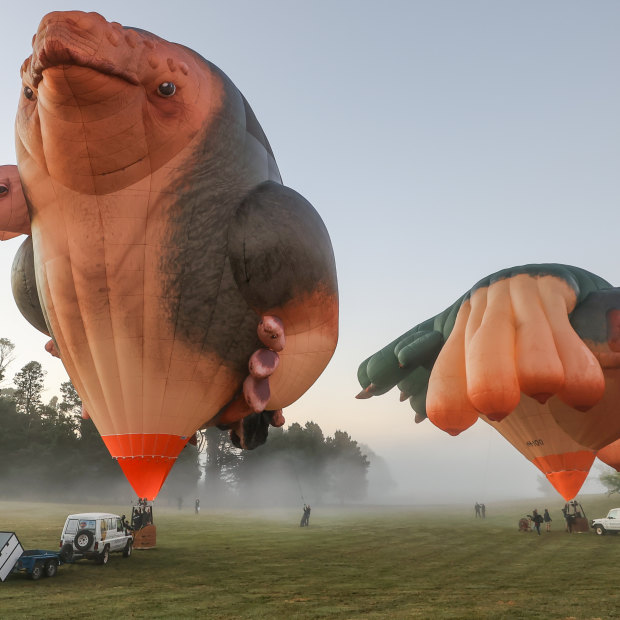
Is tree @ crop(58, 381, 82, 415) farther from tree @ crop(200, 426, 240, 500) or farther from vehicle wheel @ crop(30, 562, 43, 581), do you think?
vehicle wheel @ crop(30, 562, 43, 581)

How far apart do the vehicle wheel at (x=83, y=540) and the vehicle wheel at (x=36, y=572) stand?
4.20ft

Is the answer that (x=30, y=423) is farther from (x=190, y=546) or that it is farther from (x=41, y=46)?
(x=41, y=46)

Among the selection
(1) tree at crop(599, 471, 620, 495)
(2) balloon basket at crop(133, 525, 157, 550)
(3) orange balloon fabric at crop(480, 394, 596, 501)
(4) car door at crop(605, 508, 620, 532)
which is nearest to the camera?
(3) orange balloon fabric at crop(480, 394, 596, 501)

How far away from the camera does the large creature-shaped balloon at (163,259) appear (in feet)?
19.3

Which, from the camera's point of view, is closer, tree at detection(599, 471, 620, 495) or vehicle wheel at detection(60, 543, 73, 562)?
vehicle wheel at detection(60, 543, 73, 562)

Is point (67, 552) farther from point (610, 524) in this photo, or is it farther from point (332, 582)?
point (610, 524)

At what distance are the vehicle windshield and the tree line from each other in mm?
20327

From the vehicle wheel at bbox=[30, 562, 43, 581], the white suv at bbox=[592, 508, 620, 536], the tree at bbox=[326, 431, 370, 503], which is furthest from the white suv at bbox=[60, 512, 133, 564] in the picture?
the tree at bbox=[326, 431, 370, 503]

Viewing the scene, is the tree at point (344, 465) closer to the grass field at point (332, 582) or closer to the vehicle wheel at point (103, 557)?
the grass field at point (332, 582)

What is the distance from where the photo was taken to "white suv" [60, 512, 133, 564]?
30.7 feet

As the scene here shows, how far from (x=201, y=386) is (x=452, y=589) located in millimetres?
4066

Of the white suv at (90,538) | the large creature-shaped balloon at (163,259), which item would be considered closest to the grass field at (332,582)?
the white suv at (90,538)

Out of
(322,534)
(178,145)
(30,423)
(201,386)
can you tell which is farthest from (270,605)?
(30,423)

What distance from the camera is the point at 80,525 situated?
31.7 ft
